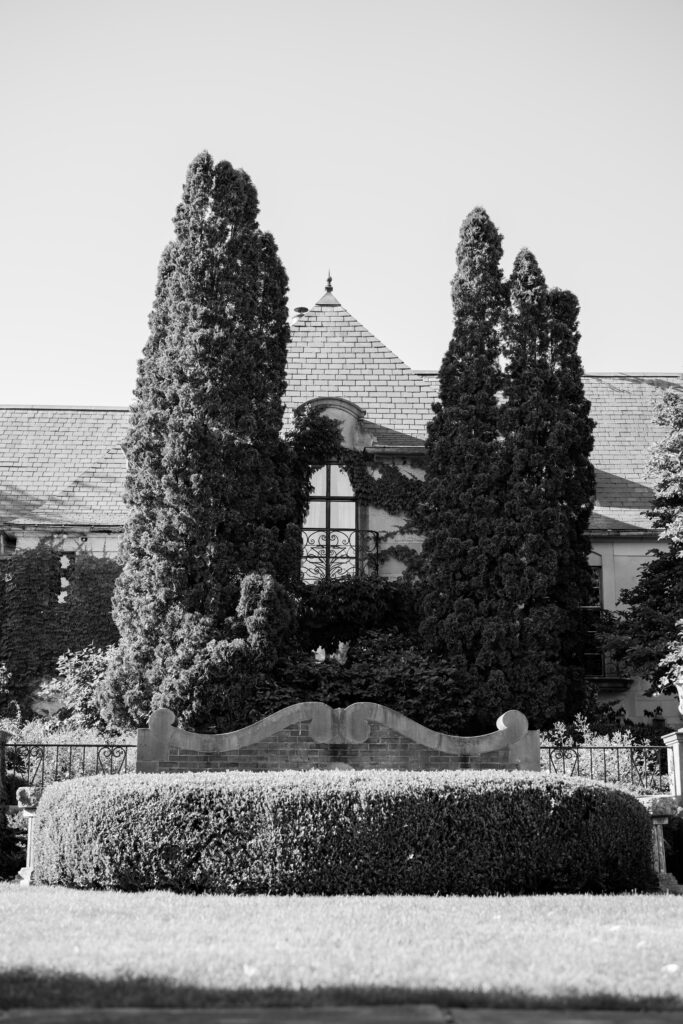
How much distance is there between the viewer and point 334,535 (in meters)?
21.8

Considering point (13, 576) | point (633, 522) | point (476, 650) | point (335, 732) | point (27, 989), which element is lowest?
point (27, 989)

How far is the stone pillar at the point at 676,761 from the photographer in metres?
14.0

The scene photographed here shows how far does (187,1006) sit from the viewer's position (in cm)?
558

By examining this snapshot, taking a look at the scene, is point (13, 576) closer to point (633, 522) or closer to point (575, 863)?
point (633, 522)

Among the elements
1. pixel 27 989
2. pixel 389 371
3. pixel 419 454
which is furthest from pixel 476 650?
pixel 27 989

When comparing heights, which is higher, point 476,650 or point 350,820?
point 476,650

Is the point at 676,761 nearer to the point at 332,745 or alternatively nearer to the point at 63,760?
the point at 332,745

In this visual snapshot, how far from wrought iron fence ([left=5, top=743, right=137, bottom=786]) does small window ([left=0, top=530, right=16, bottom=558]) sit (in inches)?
285

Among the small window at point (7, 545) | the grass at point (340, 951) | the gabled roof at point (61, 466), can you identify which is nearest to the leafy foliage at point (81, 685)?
the small window at point (7, 545)

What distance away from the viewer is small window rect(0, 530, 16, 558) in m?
22.6

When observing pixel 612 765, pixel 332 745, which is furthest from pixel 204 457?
pixel 612 765

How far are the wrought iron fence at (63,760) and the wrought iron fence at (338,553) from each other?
6569 millimetres

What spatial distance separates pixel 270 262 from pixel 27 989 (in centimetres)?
1495

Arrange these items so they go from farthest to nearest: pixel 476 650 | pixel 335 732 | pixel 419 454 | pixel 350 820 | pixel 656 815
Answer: pixel 419 454
pixel 476 650
pixel 335 732
pixel 656 815
pixel 350 820
